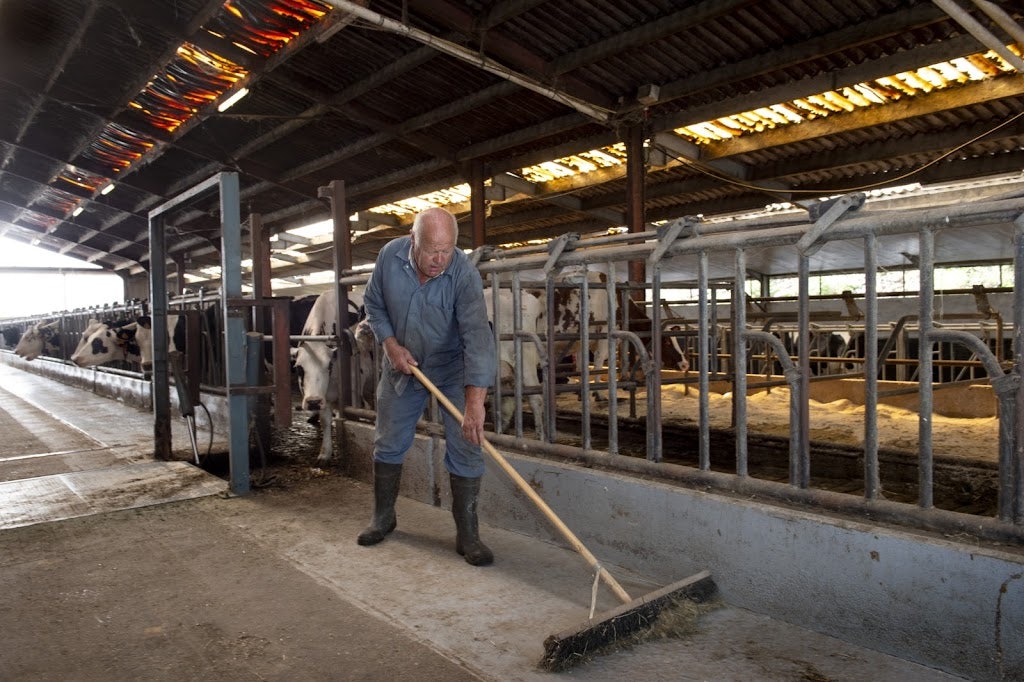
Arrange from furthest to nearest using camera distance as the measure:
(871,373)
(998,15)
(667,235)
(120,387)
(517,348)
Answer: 1. (120,387)
2. (998,15)
3. (517,348)
4. (667,235)
5. (871,373)

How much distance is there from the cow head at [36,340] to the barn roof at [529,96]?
4256mm

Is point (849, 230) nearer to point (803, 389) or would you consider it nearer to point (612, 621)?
point (803, 389)

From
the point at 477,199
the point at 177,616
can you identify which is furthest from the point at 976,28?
the point at 477,199

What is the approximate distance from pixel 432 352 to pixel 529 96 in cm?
704

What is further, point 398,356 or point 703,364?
point 398,356

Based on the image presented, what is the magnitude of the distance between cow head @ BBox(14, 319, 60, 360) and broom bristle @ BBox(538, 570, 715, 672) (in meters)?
18.2

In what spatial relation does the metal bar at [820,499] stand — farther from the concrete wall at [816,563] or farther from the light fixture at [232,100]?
the light fixture at [232,100]

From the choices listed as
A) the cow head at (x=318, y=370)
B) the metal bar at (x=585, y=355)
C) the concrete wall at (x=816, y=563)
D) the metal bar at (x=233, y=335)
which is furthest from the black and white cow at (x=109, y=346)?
the concrete wall at (x=816, y=563)

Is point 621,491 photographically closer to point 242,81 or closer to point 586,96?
point 586,96

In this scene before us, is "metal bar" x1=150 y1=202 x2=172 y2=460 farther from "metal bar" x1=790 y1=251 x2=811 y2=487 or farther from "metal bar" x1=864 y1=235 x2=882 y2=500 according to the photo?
"metal bar" x1=864 y1=235 x2=882 y2=500

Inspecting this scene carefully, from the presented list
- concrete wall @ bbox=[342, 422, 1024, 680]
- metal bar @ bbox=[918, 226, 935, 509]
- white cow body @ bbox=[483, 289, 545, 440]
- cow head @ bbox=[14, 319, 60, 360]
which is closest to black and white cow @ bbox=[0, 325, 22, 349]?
cow head @ bbox=[14, 319, 60, 360]

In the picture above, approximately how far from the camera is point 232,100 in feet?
37.1

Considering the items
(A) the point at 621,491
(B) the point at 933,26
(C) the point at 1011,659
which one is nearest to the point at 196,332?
(A) the point at 621,491

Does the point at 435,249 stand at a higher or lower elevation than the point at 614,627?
higher
